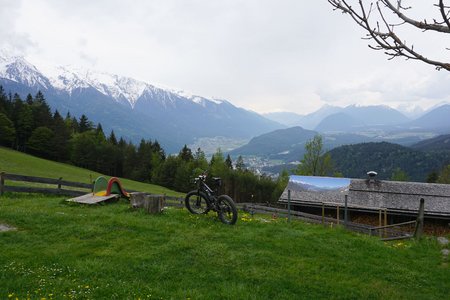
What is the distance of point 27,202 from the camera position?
16.3m

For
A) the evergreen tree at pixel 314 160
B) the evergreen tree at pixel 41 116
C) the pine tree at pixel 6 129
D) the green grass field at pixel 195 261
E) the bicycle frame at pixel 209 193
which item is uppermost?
the evergreen tree at pixel 41 116

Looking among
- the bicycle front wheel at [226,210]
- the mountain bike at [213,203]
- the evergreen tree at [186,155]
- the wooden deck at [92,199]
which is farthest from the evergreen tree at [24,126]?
the bicycle front wheel at [226,210]

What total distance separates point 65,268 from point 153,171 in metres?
90.1

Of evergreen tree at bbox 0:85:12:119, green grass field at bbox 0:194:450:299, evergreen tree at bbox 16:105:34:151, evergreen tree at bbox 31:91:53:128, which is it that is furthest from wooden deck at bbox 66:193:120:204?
evergreen tree at bbox 31:91:53:128

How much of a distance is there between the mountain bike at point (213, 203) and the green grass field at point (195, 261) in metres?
0.48

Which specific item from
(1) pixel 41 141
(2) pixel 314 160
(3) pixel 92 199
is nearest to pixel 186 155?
(1) pixel 41 141

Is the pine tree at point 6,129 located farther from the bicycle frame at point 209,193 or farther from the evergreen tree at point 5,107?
the bicycle frame at point 209,193

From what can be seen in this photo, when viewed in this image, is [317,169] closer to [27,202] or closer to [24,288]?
[27,202]

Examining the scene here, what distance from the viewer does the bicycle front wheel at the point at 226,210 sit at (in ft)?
44.0

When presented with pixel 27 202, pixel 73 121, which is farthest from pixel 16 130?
pixel 27 202

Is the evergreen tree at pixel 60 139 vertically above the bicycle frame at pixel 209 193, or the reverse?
the evergreen tree at pixel 60 139

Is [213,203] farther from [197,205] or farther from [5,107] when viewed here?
[5,107]

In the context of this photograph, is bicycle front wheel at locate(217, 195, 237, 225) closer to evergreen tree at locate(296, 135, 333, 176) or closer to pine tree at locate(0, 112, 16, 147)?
evergreen tree at locate(296, 135, 333, 176)

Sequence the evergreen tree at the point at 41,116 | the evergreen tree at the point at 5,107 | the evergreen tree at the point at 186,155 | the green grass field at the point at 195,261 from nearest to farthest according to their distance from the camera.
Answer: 1. the green grass field at the point at 195,261
2. the evergreen tree at the point at 5,107
3. the evergreen tree at the point at 41,116
4. the evergreen tree at the point at 186,155
